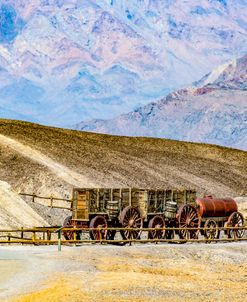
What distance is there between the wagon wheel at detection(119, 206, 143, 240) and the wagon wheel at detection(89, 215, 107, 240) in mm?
1266

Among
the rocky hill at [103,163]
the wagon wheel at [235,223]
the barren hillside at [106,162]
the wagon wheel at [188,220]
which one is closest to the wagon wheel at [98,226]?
the wagon wheel at [188,220]

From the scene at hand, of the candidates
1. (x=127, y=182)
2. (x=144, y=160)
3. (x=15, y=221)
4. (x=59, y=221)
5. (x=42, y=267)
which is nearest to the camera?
(x=42, y=267)

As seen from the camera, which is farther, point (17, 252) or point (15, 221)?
point (15, 221)

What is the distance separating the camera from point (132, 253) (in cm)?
4516

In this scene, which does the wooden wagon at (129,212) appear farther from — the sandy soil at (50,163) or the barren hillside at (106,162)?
the sandy soil at (50,163)

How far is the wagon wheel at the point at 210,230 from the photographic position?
2242 inches

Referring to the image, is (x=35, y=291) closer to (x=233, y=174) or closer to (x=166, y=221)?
(x=166, y=221)

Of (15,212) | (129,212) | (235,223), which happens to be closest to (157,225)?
(129,212)

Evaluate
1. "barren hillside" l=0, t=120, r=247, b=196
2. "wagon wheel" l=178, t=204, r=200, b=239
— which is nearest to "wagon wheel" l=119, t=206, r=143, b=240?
"wagon wheel" l=178, t=204, r=200, b=239

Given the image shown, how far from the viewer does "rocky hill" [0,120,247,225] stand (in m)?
85.1

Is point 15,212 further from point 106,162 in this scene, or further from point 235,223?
point 106,162

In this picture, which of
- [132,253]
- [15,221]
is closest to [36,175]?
[15,221]

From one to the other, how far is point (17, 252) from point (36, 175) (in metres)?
Result: 42.6

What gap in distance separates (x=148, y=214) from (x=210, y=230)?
19.0 feet
